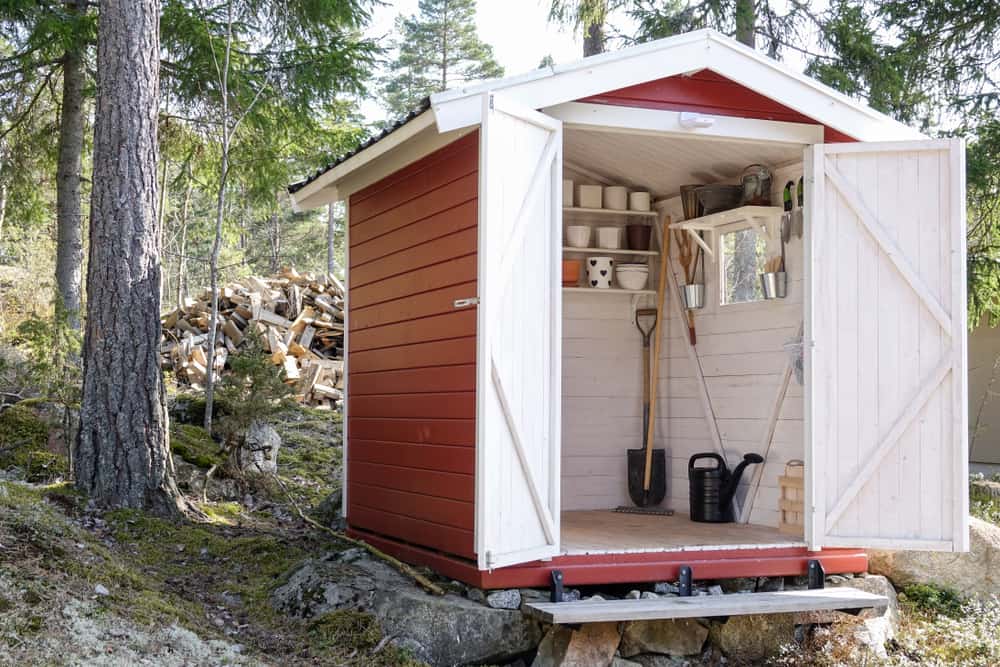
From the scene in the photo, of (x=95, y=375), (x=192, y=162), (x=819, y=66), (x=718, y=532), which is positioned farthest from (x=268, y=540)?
(x=819, y=66)

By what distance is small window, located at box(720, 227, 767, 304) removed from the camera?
695 cm

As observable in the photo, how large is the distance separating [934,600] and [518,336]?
3.04 metres

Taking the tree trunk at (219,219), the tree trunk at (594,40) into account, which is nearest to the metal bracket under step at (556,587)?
the tree trunk at (219,219)

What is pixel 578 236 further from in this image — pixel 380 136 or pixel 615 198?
pixel 380 136

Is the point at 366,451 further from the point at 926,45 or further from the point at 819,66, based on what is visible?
the point at 926,45

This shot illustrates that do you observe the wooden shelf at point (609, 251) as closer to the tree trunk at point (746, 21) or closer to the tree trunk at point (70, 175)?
the tree trunk at point (746, 21)

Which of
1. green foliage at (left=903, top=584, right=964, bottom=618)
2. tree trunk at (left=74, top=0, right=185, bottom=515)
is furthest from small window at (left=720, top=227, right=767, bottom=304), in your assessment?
tree trunk at (left=74, top=0, right=185, bottom=515)

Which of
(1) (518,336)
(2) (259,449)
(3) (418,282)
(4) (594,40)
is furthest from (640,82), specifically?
(4) (594,40)

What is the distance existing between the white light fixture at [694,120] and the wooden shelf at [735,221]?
105 cm

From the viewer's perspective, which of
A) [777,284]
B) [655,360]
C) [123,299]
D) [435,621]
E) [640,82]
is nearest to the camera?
[435,621]

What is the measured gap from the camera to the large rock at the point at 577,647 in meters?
5.09

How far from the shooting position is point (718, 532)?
20.7 ft

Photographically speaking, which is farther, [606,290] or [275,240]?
[275,240]

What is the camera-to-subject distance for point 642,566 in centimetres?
542
